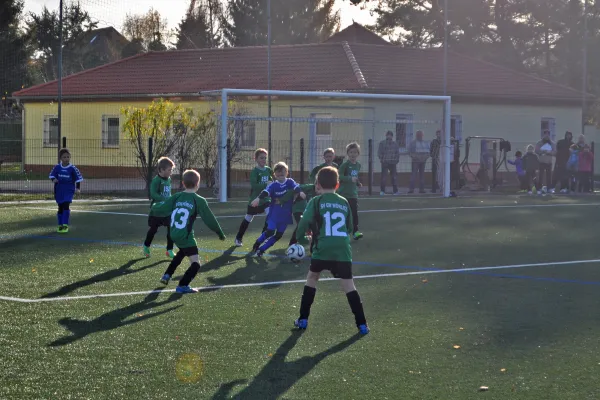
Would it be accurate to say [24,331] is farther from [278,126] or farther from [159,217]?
[278,126]

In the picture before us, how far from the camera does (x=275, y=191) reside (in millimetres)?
12188

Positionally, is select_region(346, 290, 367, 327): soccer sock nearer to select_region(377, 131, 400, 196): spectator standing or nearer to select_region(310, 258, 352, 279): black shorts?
select_region(310, 258, 352, 279): black shorts

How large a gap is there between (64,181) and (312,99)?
55.0 ft

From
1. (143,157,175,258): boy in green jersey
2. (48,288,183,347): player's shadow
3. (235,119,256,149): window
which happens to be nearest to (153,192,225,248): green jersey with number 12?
(48,288,183,347): player's shadow

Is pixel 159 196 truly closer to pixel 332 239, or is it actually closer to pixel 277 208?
pixel 277 208

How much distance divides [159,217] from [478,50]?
132 feet

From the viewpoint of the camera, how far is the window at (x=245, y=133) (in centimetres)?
2641

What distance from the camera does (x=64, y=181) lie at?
15.2m

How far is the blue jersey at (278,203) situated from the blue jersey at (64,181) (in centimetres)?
437

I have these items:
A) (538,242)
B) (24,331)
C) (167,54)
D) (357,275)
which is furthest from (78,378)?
(167,54)

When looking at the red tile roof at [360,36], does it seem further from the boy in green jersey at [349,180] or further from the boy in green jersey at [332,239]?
the boy in green jersey at [332,239]

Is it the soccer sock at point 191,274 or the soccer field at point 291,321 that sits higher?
the soccer sock at point 191,274

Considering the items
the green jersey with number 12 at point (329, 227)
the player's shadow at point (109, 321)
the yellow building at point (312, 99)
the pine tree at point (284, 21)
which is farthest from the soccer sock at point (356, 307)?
the pine tree at point (284, 21)

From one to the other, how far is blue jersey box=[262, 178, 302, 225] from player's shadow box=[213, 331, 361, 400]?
4.96 m
